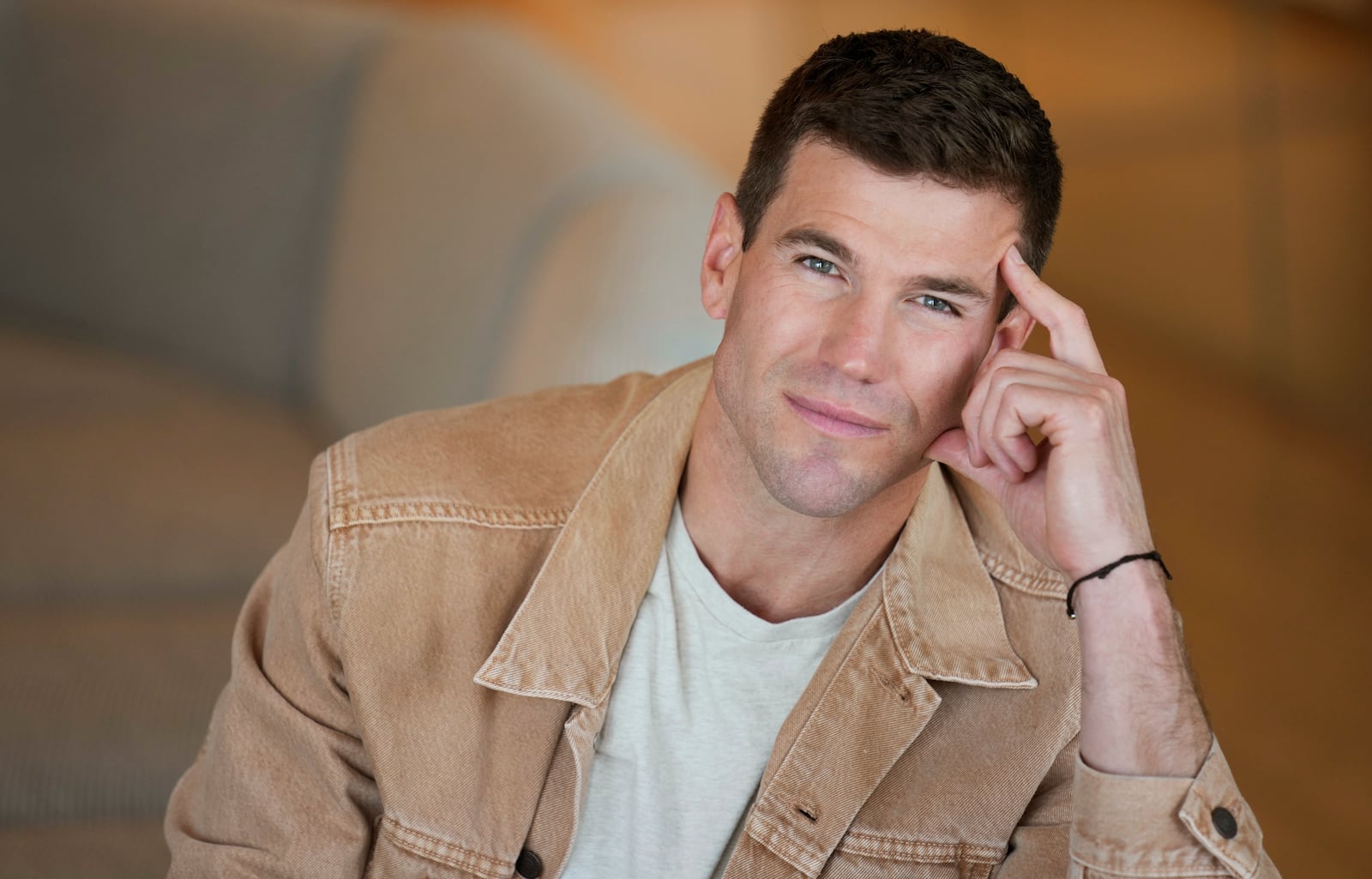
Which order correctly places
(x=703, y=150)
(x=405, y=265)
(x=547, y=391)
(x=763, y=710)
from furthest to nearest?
(x=703, y=150)
(x=405, y=265)
(x=547, y=391)
(x=763, y=710)

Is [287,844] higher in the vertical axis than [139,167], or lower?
lower

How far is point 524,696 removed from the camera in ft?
5.05

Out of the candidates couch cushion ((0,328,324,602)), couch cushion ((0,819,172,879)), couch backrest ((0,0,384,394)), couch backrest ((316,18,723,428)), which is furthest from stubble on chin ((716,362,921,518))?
couch backrest ((0,0,384,394))

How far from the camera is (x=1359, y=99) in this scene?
392 centimetres

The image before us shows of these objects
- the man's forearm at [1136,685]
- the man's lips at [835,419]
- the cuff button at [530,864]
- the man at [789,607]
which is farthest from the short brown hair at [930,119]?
the cuff button at [530,864]

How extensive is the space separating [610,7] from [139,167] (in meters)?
3.78

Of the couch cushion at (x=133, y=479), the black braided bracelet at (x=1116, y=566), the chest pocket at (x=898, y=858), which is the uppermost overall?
the black braided bracelet at (x=1116, y=566)

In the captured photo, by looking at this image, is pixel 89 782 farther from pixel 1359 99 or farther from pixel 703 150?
pixel 703 150

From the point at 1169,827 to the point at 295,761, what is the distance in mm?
815

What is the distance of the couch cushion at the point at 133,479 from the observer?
7.79ft

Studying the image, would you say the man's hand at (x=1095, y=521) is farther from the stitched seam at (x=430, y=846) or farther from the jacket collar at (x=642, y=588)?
the stitched seam at (x=430, y=846)

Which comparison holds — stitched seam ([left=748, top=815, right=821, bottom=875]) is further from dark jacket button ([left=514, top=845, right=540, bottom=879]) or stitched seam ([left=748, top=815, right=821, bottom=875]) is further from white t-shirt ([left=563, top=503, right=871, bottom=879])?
dark jacket button ([left=514, top=845, right=540, bottom=879])

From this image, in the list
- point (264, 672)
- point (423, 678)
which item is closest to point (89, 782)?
point (264, 672)

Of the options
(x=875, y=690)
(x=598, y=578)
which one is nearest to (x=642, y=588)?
(x=598, y=578)
